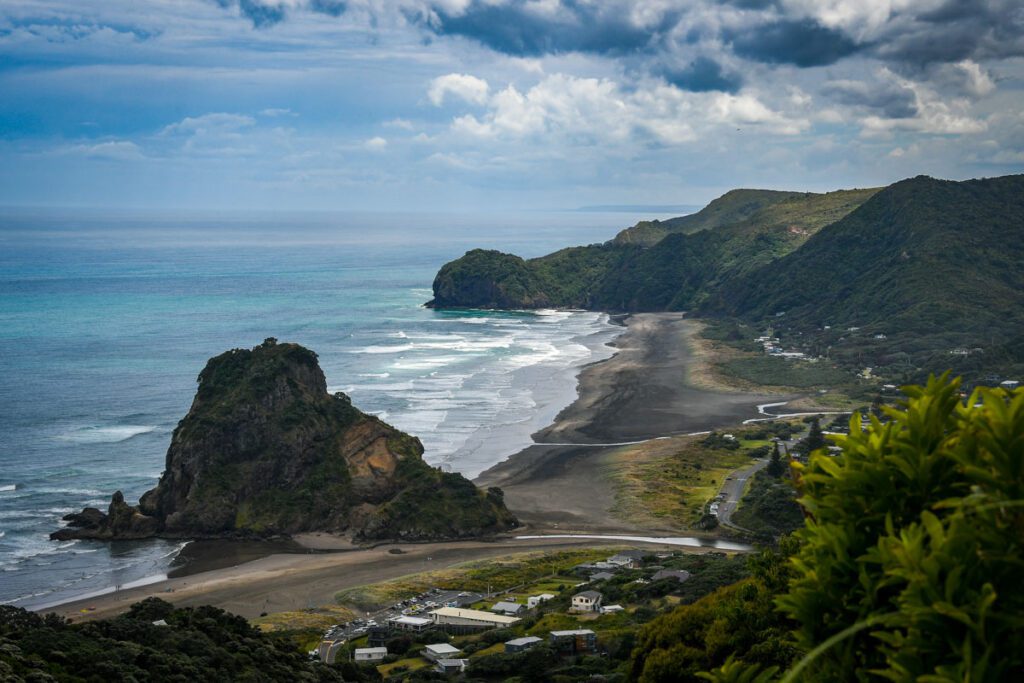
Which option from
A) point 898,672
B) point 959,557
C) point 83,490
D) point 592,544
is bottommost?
point 592,544

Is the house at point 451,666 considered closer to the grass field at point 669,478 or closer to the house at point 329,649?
the house at point 329,649

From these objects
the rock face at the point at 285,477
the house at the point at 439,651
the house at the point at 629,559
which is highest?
the rock face at the point at 285,477

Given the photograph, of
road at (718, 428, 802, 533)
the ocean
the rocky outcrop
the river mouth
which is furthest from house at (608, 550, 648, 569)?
the rocky outcrop

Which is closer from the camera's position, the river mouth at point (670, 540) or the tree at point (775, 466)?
the river mouth at point (670, 540)

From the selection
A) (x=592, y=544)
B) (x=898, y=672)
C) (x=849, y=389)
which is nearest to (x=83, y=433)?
(x=592, y=544)

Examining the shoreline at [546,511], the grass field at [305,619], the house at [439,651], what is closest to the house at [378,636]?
the house at [439,651]

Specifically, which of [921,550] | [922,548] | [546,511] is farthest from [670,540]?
[921,550]

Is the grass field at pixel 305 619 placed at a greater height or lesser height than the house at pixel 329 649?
lesser

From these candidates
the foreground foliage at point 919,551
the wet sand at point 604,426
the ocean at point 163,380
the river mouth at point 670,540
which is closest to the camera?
the foreground foliage at point 919,551

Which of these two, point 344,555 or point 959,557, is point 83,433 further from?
point 959,557
